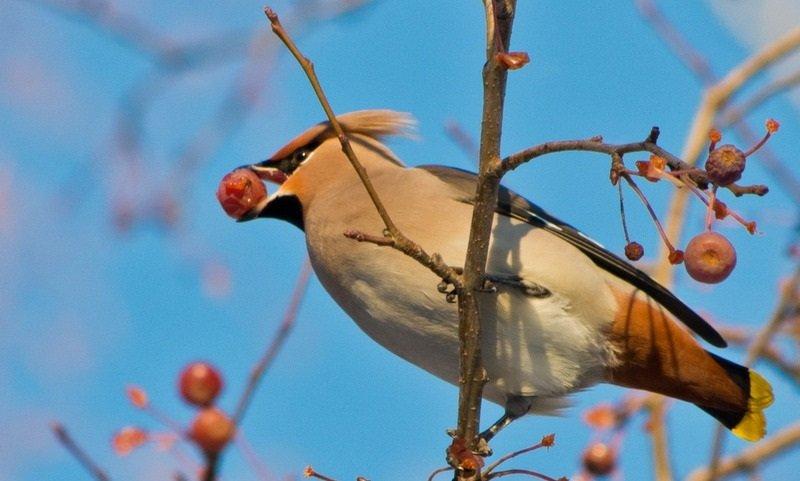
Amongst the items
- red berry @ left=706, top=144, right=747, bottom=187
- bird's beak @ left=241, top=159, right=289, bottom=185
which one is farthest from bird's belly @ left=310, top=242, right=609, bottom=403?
red berry @ left=706, top=144, right=747, bottom=187

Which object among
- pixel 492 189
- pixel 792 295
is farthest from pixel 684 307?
pixel 492 189

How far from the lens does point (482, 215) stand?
8.88 ft

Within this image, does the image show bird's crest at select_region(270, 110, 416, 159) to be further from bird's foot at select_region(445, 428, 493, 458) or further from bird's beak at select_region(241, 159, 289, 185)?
bird's foot at select_region(445, 428, 493, 458)

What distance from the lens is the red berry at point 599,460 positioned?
3969 mm

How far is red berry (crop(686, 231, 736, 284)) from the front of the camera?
2286 millimetres

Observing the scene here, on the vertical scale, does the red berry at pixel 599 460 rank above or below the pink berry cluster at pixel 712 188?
above

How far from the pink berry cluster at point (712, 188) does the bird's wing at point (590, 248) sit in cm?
128

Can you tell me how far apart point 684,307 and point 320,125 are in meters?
1.43

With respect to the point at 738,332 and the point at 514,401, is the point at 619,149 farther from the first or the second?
the point at 738,332

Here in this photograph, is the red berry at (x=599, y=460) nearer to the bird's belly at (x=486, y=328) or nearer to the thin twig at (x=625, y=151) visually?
the bird's belly at (x=486, y=328)

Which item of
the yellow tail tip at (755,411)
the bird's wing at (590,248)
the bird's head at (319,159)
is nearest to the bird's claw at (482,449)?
the bird's wing at (590,248)

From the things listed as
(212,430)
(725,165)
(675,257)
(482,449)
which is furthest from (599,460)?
(212,430)

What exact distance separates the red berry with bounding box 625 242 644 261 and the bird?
0.98 meters

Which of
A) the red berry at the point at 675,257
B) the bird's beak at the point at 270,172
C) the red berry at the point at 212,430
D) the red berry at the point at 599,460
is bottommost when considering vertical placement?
the red berry at the point at 212,430
